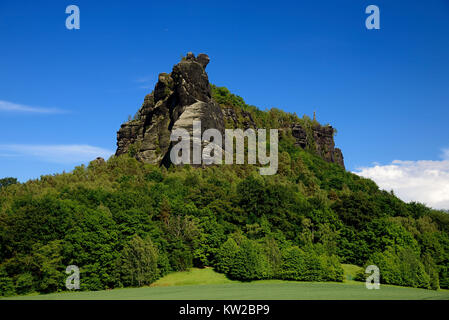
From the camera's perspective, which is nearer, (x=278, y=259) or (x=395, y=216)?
(x=278, y=259)

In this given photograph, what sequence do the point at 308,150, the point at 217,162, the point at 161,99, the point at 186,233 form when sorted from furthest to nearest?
the point at 308,150 → the point at 161,99 → the point at 217,162 → the point at 186,233

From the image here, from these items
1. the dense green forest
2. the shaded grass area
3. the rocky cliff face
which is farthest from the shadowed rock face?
the shaded grass area

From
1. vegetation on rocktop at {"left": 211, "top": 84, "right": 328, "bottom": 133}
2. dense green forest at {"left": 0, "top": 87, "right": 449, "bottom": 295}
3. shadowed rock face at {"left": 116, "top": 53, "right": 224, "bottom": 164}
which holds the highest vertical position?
vegetation on rocktop at {"left": 211, "top": 84, "right": 328, "bottom": 133}

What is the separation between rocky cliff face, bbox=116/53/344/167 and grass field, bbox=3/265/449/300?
5024cm

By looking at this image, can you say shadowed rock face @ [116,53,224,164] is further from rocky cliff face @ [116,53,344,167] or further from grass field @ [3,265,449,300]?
grass field @ [3,265,449,300]

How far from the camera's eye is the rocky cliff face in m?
116

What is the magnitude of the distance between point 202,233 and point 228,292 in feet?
87.2

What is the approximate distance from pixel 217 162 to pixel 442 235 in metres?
55.0

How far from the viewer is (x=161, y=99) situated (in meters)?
132

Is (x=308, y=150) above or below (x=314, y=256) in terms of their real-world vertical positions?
above

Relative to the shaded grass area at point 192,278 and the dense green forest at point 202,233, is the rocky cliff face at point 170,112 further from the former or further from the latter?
the shaded grass area at point 192,278

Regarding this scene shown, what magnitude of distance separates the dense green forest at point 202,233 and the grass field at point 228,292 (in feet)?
7.97
